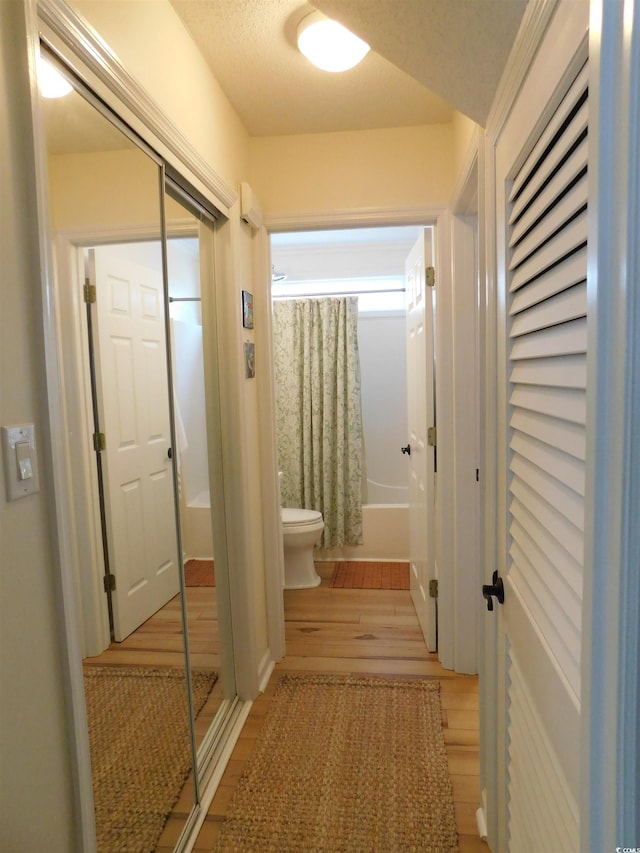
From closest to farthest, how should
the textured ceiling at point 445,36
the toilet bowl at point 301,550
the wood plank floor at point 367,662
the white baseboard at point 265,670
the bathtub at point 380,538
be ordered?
the textured ceiling at point 445,36 → the wood plank floor at point 367,662 → the white baseboard at point 265,670 → the toilet bowl at point 301,550 → the bathtub at point 380,538

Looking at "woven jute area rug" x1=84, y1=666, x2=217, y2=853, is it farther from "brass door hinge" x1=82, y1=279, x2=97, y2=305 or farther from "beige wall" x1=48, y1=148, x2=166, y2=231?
"beige wall" x1=48, y1=148, x2=166, y2=231

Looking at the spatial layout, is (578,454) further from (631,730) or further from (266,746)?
(266,746)

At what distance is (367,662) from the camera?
2.46 metres

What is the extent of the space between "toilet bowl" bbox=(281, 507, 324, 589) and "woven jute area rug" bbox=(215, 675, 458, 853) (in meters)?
1.10

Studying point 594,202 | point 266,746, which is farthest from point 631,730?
point 266,746

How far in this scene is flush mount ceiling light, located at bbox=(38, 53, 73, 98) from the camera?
959 mm

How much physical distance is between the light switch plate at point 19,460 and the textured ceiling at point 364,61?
1.10 metres

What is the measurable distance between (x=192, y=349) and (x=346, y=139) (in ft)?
4.26

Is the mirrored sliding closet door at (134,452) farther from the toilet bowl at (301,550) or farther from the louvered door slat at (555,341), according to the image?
the toilet bowl at (301,550)

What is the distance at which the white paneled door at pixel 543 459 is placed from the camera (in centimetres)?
72

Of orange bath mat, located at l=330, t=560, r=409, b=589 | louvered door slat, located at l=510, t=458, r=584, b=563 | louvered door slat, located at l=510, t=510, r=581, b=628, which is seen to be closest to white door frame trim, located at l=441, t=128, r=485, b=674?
orange bath mat, located at l=330, t=560, r=409, b=589

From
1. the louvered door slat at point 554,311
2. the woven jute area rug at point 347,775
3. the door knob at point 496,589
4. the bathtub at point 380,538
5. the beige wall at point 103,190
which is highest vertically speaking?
the beige wall at point 103,190

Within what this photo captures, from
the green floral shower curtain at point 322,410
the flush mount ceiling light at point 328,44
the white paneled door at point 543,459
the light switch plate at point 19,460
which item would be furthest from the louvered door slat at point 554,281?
the green floral shower curtain at point 322,410

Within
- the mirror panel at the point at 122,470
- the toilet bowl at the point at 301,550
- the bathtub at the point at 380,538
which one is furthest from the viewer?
the bathtub at the point at 380,538
